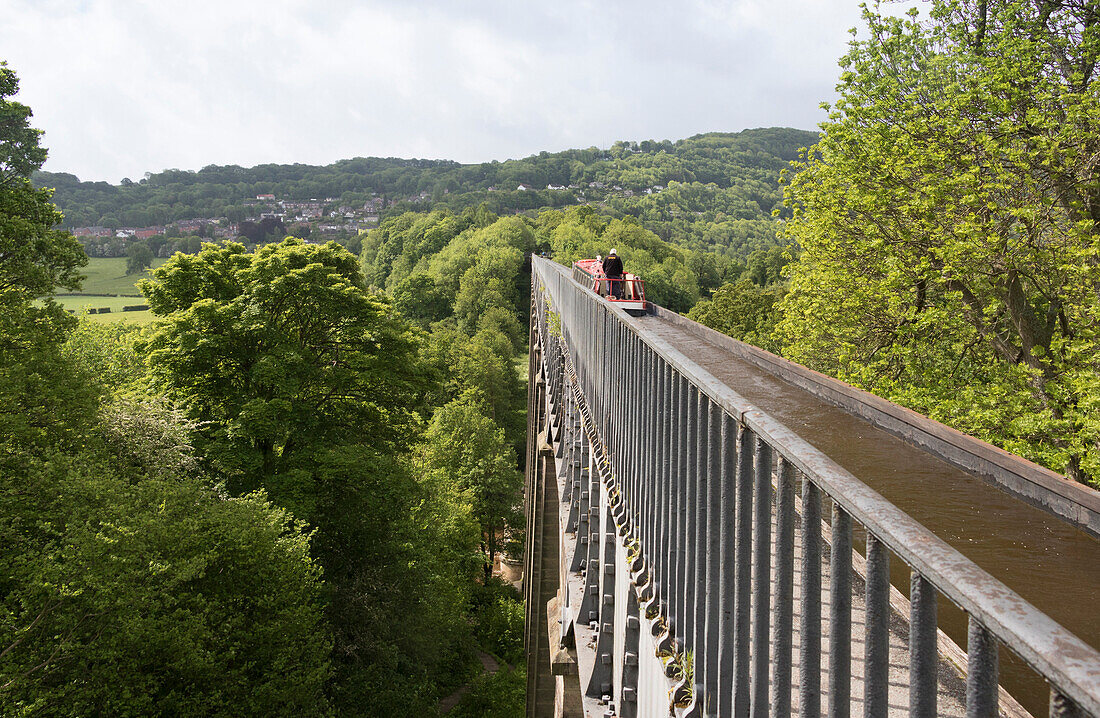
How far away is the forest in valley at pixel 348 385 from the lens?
11492 millimetres

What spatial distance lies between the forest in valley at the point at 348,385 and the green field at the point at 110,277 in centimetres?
6013

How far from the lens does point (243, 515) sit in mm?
14062

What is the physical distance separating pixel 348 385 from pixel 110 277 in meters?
79.3

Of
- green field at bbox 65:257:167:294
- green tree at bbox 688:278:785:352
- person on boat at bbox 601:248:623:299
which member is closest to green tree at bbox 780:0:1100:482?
person on boat at bbox 601:248:623:299

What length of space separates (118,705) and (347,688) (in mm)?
6414

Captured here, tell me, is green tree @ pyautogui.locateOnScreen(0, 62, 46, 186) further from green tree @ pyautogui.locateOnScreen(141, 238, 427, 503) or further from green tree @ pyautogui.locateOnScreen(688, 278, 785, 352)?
green tree @ pyautogui.locateOnScreen(688, 278, 785, 352)

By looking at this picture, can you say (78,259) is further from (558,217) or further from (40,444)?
(558,217)

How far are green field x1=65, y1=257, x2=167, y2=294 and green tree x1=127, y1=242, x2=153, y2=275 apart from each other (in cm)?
72

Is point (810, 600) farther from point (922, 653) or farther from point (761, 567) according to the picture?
point (922, 653)

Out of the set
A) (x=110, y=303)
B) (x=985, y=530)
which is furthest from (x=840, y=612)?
(x=110, y=303)

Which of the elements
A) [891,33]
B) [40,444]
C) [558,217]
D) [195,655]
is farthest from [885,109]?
[558,217]

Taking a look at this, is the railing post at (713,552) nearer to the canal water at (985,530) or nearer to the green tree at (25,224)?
the canal water at (985,530)

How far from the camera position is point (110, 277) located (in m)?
85.1

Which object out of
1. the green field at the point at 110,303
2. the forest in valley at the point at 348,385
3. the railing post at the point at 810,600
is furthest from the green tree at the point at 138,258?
the railing post at the point at 810,600
